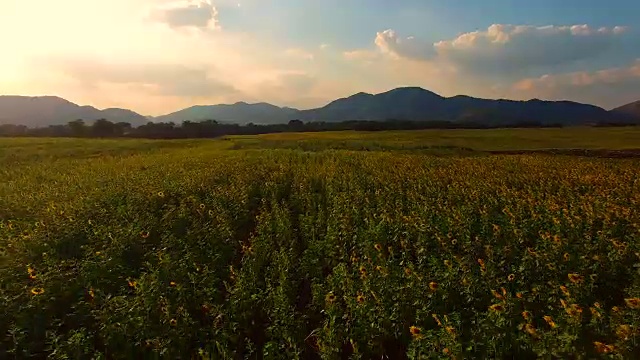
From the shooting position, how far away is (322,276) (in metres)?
8.88

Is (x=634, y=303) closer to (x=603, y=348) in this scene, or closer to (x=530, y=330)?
(x=603, y=348)

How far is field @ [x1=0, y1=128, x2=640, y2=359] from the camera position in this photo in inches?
233

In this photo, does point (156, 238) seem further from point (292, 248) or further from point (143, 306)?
point (143, 306)

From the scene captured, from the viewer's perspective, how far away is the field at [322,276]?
233 inches

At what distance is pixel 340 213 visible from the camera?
480 inches

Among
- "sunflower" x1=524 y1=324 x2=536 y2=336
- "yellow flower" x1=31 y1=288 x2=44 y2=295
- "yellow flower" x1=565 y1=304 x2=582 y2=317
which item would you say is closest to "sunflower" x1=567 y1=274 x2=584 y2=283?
"yellow flower" x1=565 y1=304 x2=582 y2=317

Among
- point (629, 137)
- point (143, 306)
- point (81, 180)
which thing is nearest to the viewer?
point (143, 306)

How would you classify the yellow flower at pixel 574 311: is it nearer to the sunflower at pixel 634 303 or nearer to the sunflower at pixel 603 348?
the sunflower at pixel 603 348

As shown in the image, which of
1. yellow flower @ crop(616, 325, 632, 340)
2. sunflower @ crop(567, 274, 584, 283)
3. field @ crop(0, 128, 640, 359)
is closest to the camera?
yellow flower @ crop(616, 325, 632, 340)

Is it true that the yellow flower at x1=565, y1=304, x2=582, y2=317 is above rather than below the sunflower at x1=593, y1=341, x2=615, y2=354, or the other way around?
above

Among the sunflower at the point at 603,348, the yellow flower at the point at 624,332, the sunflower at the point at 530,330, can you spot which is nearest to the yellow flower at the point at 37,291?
the sunflower at the point at 530,330

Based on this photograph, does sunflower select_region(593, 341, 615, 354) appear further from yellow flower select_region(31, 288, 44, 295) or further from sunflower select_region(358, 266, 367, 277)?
yellow flower select_region(31, 288, 44, 295)

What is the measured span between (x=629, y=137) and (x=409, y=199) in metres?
47.3

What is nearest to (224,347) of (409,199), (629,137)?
(409,199)
